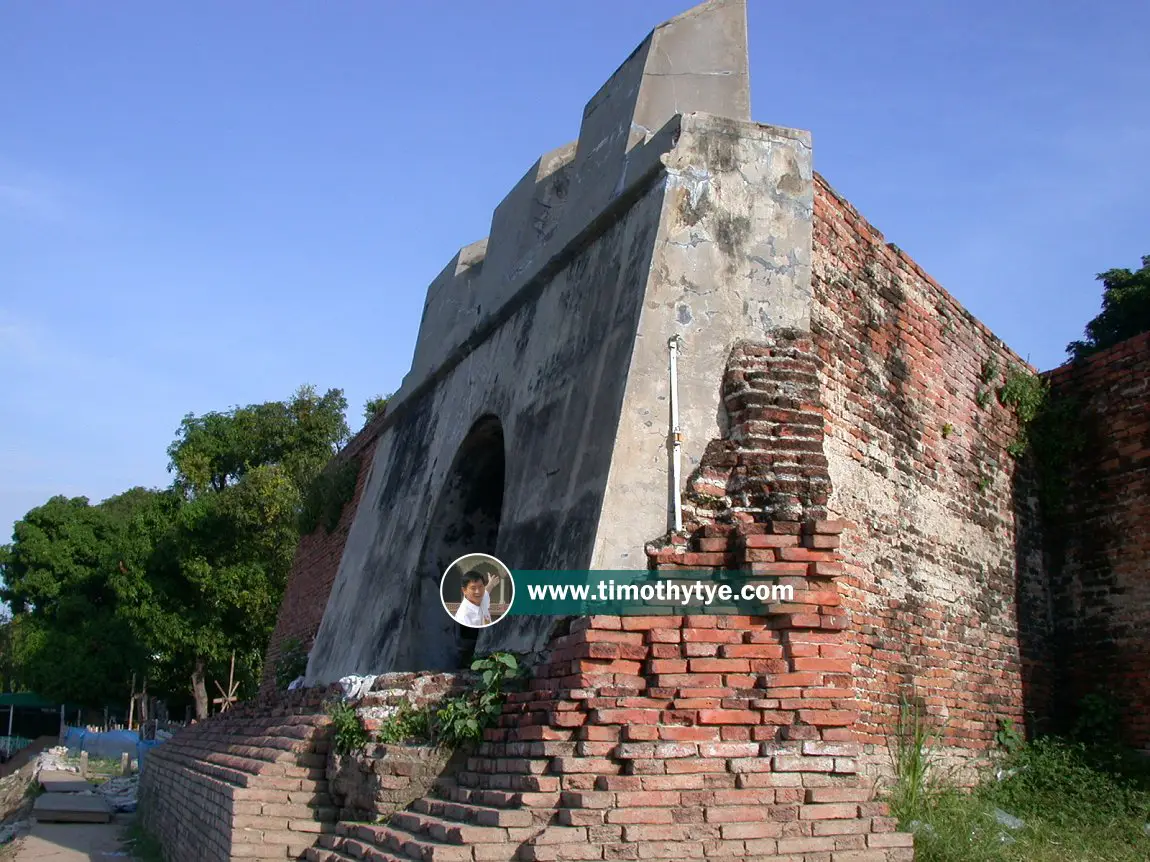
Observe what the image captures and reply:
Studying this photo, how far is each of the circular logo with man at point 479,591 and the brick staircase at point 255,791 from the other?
0.99 meters

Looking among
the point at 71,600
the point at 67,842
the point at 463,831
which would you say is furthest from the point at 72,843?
the point at 71,600

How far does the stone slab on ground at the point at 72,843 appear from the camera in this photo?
922 centimetres

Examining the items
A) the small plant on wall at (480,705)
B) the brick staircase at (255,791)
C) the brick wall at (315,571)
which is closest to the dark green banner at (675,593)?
the small plant on wall at (480,705)

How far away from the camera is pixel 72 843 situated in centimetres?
1028

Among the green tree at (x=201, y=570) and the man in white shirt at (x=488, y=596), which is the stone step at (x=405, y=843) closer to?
A: the man in white shirt at (x=488, y=596)

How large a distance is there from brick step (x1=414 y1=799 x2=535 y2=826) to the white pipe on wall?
137 cm

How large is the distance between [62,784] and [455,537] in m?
9.99

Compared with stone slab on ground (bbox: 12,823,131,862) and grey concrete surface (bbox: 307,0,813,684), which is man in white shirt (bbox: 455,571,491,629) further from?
stone slab on ground (bbox: 12,823,131,862)

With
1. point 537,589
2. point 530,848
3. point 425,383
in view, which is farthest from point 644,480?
point 425,383

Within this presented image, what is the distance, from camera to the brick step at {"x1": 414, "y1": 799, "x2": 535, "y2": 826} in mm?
4039

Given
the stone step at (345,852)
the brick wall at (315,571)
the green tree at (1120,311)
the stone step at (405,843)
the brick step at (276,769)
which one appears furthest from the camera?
the green tree at (1120,311)

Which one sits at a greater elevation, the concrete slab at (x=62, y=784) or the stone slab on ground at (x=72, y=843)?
the stone slab on ground at (x=72, y=843)

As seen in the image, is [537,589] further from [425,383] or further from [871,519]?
[425,383]

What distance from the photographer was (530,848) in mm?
3893
